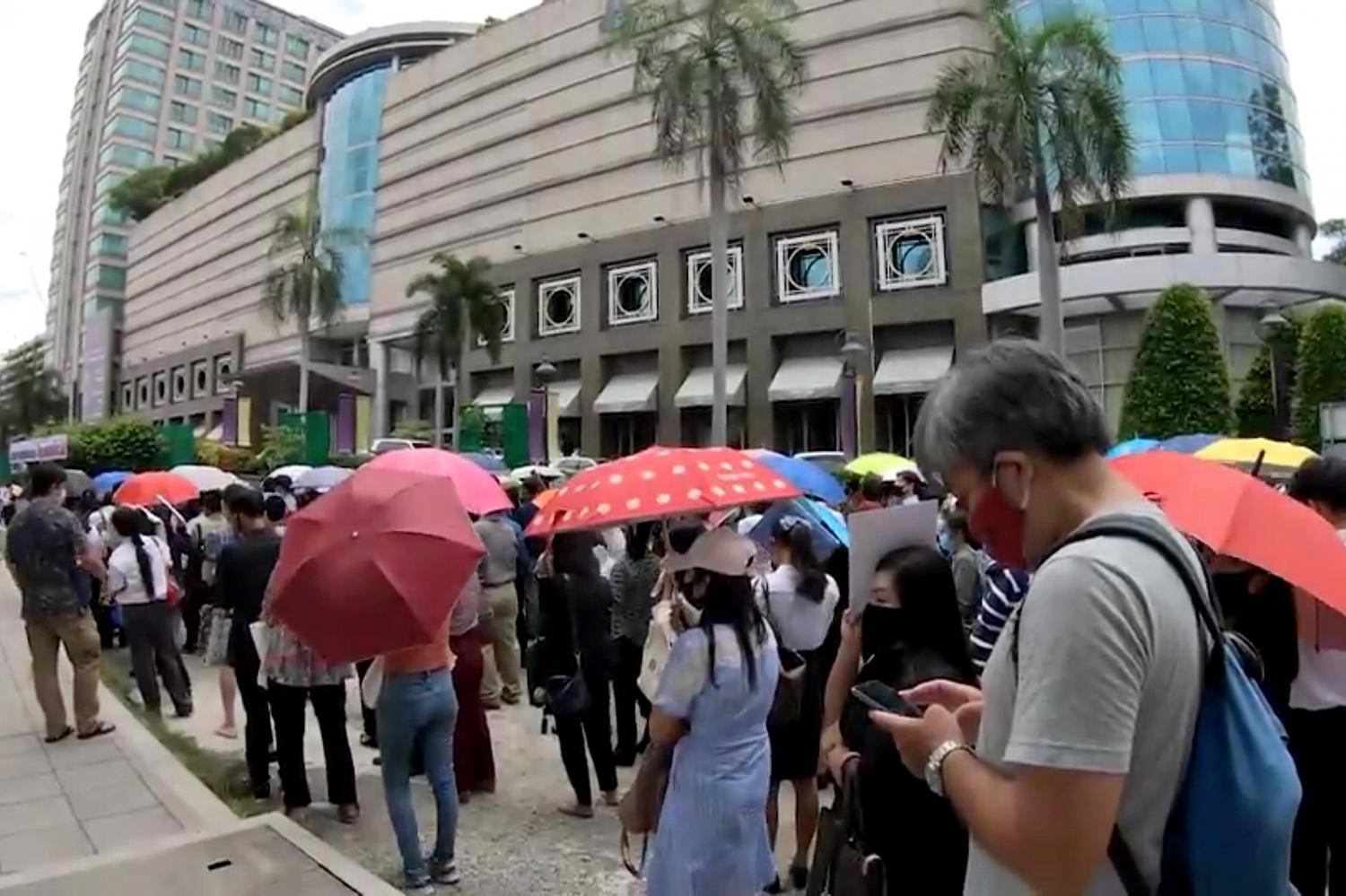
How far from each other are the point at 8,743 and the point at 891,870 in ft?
24.8

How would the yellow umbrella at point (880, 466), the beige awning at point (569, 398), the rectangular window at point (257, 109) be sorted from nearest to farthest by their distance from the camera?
the yellow umbrella at point (880, 466) < the beige awning at point (569, 398) < the rectangular window at point (257, 109)

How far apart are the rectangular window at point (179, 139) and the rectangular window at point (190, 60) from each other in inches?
243

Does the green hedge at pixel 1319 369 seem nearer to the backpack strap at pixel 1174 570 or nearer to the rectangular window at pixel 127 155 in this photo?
the backpack strap at pixel 1174 570

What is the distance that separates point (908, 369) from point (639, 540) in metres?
27.3

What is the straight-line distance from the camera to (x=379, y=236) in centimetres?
5175

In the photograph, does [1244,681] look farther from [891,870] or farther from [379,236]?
[379,236]

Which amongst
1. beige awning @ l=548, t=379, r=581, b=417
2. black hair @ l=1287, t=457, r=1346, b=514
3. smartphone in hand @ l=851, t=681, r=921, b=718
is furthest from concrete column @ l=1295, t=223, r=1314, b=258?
smartphone in hand @ l=851, t=681, r=921, b=718

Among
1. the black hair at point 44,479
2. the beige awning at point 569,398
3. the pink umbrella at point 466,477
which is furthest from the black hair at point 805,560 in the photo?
the beige awning at point 569,398

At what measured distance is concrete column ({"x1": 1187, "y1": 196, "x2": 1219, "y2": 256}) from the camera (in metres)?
30.6

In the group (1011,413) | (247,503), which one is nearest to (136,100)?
(247,503)

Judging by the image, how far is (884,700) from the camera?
65.2 inches

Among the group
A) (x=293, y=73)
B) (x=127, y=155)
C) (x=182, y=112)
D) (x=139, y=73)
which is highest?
(x=293, y=73)

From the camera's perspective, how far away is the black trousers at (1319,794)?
313 cm

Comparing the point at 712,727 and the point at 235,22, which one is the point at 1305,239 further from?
the point at 235,22
